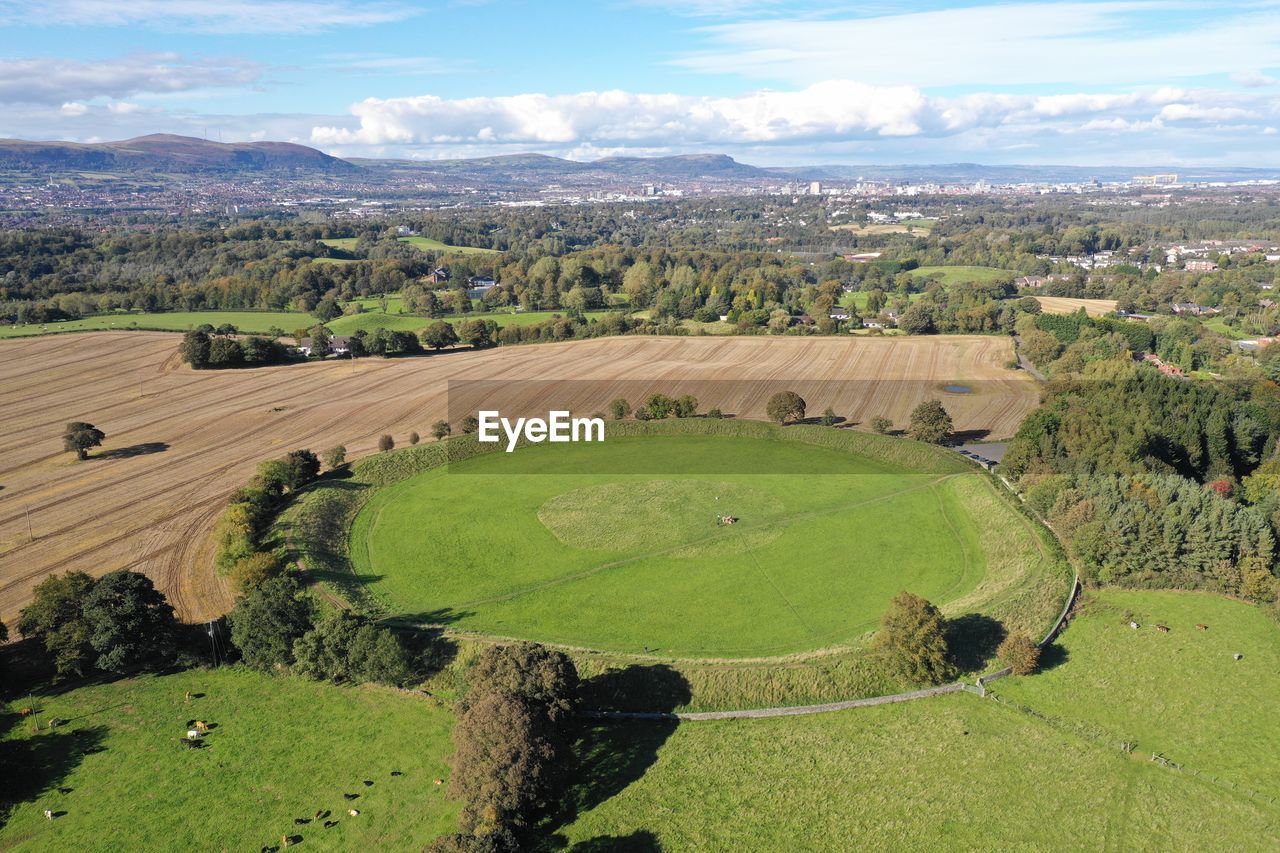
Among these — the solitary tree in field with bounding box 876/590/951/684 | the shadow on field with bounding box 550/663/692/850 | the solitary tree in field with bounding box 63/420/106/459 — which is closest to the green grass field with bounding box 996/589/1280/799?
the solitary tree in field with bounding box 876/590/951/684

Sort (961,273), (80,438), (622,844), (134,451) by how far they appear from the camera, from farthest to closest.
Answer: (961,273) < (134,451) < (80,438) < (622,844)

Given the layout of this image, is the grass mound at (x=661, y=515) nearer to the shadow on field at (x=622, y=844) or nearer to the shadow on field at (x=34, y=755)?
the shadow on field at (x=622, y=844)

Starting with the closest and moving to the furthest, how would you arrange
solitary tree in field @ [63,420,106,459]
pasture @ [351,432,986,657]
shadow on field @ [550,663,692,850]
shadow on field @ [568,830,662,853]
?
1. shadow on field @ [568,830,662,853]
2. shadow on field @ [550,663,692,850]
3. pasture @ [351,432,986,657]
4. solitary tree in field @ [63,420,106,459]

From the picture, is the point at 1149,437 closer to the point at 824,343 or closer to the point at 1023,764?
the point at 1023,764

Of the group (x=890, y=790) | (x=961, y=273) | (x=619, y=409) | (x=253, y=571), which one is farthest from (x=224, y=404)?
(x=961, y=273)

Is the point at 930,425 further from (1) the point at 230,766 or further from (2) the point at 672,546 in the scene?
(1) the point at 230,766

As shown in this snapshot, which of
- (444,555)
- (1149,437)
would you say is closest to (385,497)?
(444,555)

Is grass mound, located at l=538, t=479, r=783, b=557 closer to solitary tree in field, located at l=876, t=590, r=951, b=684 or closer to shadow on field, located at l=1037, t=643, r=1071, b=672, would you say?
solitary tree in field, located at l=876, t=590, r=951, b=684
